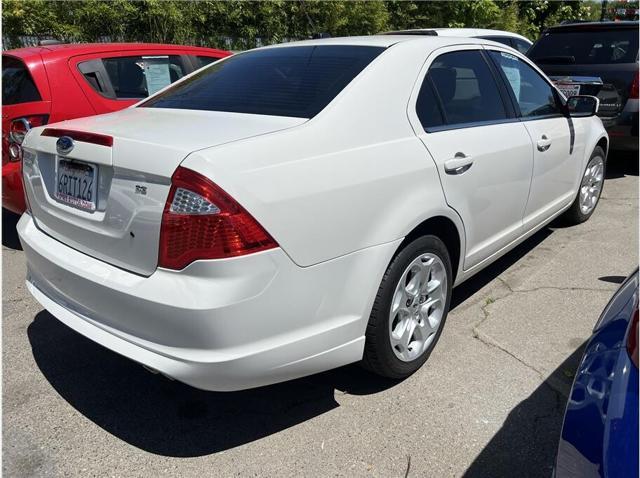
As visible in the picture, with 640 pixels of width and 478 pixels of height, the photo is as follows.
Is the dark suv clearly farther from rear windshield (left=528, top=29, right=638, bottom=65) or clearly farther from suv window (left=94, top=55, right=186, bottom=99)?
suv window (left=94, top=55, right=186, bottom=99)

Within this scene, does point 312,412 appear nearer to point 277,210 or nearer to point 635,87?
point 277,210

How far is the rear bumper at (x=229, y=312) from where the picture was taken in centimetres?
189

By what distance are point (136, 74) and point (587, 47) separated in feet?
17.4

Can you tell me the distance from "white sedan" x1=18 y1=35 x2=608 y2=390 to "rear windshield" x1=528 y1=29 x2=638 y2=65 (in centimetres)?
414

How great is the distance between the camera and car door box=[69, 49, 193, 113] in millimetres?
4480

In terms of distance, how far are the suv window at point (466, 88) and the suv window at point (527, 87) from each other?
0.76 feet

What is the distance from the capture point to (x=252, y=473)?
2176 millimetres

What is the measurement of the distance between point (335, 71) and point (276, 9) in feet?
33.4

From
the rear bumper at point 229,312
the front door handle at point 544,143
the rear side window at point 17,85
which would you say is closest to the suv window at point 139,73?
the rear side window at point 17,85

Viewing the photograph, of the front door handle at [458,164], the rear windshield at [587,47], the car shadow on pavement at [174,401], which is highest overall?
the rear windshield at [587,47]

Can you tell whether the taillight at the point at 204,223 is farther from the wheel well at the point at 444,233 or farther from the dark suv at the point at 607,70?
the dark suv at the point at 607,70

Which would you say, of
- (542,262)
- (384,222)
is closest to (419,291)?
(384,222)

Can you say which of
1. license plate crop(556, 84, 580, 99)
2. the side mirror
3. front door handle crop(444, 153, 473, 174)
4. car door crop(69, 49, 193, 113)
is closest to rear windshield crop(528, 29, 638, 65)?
license plate crop(556, 84, 580, 99)

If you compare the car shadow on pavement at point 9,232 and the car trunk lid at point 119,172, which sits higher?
the car trunk lid at point 119,172
